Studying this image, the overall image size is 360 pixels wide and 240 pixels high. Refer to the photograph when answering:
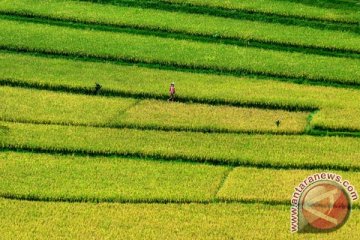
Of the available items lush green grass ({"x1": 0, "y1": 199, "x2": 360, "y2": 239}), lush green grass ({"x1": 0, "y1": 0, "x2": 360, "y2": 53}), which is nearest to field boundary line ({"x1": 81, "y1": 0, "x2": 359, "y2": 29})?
lush green grass ({"x1": 0, "y1": 0, "x2": 360, "y2": 53})

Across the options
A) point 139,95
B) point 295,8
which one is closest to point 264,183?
point 139,95

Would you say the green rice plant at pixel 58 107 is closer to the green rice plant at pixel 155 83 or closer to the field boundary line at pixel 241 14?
the green rice plant at pixel 155 83

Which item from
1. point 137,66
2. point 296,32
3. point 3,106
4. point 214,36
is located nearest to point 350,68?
point 296,32

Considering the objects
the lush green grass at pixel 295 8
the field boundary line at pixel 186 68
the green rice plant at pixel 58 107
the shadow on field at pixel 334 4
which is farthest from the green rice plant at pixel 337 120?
the shadow on field at pixel 334 4

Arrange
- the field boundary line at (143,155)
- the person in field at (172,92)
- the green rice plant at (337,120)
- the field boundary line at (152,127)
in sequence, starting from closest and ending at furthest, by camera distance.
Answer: the field boundary line at (143,155), the field boundary line at (152,127), the green rice plant at (337,120), the person in field at (172,92)

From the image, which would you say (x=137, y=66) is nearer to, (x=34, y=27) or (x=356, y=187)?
(x=34, y=27)

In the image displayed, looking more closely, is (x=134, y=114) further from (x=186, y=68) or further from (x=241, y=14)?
(x=241, y=14)

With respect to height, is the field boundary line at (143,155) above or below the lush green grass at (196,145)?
below

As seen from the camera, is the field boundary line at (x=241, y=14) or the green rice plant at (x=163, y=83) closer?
the green rice plant at (x=163, y=83)

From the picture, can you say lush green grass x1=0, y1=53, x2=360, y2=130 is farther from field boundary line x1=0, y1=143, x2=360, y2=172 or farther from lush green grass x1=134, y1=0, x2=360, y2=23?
lush green grass x1=134, y1=0, x2=360, y2=23
